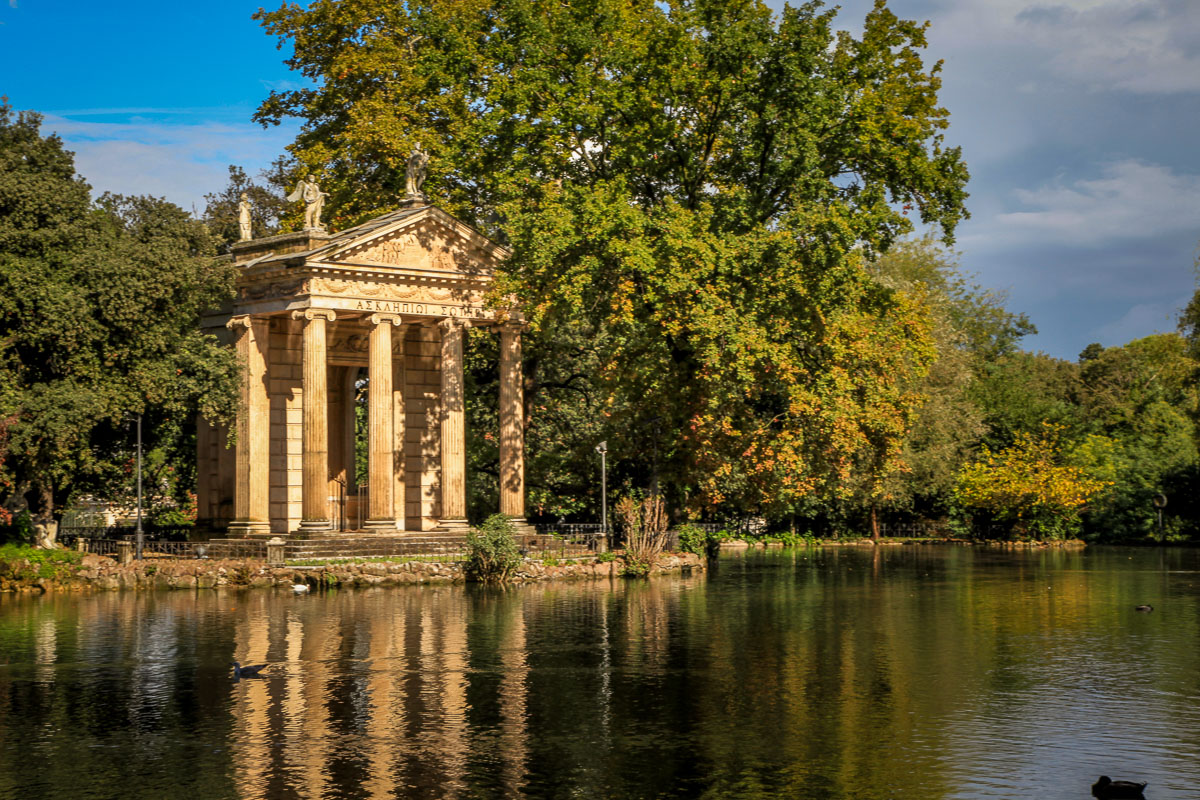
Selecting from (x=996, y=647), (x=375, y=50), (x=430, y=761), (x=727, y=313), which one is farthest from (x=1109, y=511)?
(x=430, y=761)

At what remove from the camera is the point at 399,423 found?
1829 inches

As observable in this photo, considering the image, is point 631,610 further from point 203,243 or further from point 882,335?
point 203,243

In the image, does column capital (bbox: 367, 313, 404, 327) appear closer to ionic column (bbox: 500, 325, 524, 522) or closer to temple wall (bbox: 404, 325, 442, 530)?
ionic column (bbox: 500, 325, 524, 522)

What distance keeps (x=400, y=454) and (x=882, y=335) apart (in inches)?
674

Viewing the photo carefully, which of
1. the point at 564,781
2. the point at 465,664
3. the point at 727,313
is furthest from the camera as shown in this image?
the point at 727,313

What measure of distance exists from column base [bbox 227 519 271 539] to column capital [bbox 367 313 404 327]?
23.7 ft

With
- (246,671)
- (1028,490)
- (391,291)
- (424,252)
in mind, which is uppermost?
(424,252)

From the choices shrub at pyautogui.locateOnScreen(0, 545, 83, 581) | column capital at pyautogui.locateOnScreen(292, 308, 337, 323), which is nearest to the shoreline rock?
shrub at pyautogui.locateOnScreen(0, 545, 83, 581)

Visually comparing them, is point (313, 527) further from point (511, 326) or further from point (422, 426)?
point (511, 326)

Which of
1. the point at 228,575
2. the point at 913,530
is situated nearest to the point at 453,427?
the point at 228,575

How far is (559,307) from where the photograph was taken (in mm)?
39312

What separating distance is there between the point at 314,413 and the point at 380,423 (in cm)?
237

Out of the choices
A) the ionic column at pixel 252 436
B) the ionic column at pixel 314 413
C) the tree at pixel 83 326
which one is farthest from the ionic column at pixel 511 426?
the tree at pixel 83 326

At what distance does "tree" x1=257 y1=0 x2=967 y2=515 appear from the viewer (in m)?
38.0
